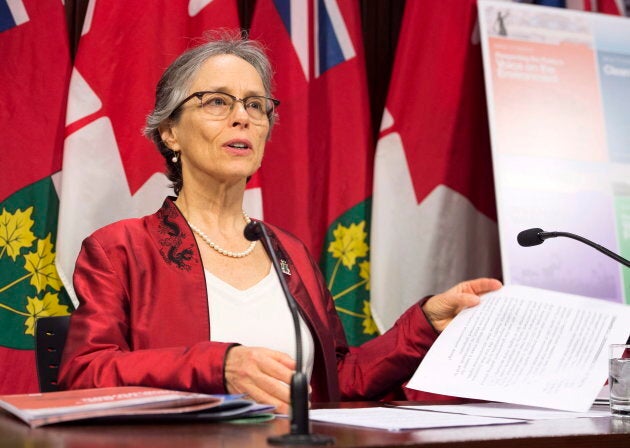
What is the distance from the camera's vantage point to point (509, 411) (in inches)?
53.7

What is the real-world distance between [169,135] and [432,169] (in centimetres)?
105

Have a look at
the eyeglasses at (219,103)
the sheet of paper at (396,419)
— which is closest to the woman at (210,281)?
the eyeglasses at (219,103)

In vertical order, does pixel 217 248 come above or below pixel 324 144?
below

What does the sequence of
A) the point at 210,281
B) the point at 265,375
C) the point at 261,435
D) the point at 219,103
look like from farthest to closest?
the point at 219,103, the point at 210,281, the point at 265,375, the point at 261,435

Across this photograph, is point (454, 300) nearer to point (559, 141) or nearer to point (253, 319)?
point (253, 319)

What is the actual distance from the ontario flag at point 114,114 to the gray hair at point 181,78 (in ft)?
1.12

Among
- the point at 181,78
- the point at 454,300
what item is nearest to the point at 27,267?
the point at 181,78

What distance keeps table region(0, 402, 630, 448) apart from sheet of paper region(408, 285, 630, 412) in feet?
0.87

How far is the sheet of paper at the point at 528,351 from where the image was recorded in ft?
4.58

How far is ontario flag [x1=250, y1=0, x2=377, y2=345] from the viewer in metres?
2.65

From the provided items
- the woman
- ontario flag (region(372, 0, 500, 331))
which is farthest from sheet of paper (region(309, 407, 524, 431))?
ontario flag (region(372, 0, 500, 331))

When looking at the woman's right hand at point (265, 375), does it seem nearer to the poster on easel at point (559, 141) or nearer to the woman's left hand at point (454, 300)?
the woman's left hand at point (454, 300)

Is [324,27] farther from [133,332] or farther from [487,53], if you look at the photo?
[133,332]

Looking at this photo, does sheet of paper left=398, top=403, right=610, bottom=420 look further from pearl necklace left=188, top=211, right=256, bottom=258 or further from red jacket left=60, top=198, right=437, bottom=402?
pearl necklace left=188, top=211, right=256, bottom=258
